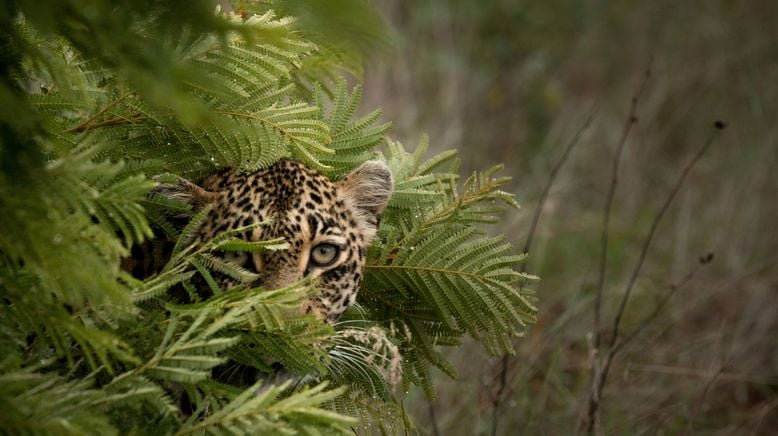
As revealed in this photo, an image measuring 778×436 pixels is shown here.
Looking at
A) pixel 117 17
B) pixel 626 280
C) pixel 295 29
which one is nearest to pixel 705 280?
pixel 626 280

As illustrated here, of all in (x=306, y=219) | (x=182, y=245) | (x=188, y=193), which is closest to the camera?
(x=182, y=245)

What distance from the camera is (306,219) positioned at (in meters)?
4.29

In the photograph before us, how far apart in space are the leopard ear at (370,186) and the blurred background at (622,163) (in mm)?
2337

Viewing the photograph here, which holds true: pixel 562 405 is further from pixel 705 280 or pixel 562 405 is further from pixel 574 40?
pixel 574 40

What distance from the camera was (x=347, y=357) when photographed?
4.02 metres

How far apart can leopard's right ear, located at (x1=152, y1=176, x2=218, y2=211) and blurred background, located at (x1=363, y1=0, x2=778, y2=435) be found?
2.83 meters

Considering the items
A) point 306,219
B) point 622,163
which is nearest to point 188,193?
point 306,219

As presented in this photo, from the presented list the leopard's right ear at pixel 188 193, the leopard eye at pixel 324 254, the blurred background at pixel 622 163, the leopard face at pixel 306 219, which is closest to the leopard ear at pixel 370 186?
the leopard face at pixel 306 219

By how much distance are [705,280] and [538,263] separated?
232cm

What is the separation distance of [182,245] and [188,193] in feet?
2.06

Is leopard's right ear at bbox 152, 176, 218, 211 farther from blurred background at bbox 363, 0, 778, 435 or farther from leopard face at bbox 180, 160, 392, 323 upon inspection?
blurred background at bbox 363, 0, 778, 435

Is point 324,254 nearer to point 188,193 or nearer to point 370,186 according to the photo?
point 370,186

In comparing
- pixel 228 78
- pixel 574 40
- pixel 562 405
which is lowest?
pixel 562 405

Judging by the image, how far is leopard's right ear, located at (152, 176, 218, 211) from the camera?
3930 millimetres
